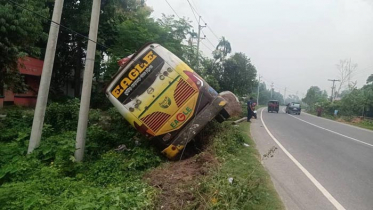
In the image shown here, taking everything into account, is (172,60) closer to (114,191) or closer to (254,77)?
(114,191)

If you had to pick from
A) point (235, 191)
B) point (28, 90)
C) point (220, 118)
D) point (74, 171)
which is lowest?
point (74, 171)

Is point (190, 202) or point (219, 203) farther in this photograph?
point (190, 202)

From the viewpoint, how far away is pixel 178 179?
180 inches

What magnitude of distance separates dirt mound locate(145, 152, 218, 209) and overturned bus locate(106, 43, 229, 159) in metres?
0.77

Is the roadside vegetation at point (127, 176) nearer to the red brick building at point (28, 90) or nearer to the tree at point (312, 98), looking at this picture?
the red brick building at point (28, 90)

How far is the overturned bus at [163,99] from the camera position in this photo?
630cm

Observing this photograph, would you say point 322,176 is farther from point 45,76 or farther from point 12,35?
point 12,35

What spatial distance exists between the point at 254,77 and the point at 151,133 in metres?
18.1

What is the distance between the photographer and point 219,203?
11.2 ft

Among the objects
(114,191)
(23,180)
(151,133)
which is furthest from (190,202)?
(23,180)

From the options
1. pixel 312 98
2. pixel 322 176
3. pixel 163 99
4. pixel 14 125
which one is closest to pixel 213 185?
pixel 163 99

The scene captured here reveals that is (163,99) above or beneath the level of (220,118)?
above

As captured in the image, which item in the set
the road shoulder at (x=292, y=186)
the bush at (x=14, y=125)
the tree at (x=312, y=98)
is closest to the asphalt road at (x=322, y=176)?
the road shoulder at (x=292, y=186)

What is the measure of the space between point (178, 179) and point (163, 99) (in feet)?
7.48
